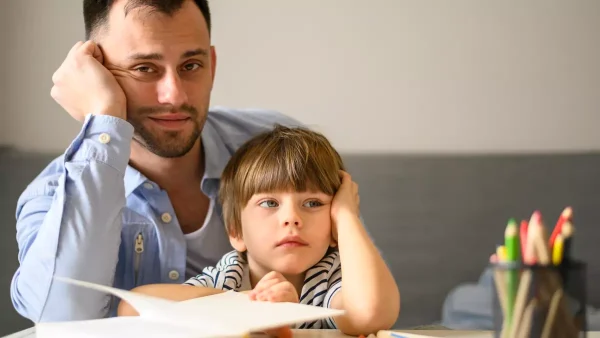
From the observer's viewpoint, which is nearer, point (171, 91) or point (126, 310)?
point (126, 310)

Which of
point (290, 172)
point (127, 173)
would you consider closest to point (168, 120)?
point (127, 173)

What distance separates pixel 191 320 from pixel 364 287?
0.85 ft

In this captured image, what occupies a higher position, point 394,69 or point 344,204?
point 394,69

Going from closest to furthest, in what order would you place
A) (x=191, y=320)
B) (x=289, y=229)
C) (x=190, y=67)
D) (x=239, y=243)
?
(x=191, y=320) < (x=289, y=229) < (x=239, y=243) < (x=190, y=67)

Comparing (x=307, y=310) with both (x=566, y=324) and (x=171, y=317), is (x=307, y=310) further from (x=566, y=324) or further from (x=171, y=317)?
(x=566, y=324)

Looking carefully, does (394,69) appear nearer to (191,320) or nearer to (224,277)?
(224,277)

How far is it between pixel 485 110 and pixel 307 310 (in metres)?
1.30

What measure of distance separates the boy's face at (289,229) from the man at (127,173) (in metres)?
0.25

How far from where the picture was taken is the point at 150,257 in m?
1.33

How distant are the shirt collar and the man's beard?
55 millimetres

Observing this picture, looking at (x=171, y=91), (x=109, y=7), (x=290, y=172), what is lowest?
(x=290, y=172)

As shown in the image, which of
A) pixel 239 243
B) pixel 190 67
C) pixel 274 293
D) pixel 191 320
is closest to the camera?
pixel 191 320

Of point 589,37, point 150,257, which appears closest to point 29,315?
point 150,257

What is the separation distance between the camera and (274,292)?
0.93m
